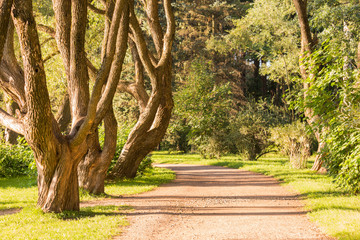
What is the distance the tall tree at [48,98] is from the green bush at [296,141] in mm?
12885

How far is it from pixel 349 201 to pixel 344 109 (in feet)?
8.32

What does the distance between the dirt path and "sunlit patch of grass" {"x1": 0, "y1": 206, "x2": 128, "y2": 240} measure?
380 mm

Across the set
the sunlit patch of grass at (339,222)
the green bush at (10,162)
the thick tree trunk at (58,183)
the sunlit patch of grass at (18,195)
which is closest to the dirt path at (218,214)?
the sunlit patch of grass at (339,222)

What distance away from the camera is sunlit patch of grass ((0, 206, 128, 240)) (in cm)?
611

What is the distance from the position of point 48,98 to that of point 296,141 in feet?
53.1

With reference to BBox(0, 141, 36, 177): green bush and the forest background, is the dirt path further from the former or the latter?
BBox(0, 141, 36, 177): green bush

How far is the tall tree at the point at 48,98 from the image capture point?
6758mm

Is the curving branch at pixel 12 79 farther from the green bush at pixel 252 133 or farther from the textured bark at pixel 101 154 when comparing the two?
the green bush at pixel 252 133

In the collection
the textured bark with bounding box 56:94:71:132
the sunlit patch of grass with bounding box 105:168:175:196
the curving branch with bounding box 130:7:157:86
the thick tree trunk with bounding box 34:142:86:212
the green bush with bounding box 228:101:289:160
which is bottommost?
the sunlit patch of grass with bounding box 105:168:175:196

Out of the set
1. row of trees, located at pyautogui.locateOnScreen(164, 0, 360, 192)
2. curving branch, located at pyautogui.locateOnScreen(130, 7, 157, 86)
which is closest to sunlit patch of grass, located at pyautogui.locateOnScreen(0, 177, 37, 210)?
curving branch, located at pyautogui.locateOnScreen(130, 7, 157, 86)

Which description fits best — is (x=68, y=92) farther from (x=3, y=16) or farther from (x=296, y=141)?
(x=296, y=141)

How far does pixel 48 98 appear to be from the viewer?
709 cm

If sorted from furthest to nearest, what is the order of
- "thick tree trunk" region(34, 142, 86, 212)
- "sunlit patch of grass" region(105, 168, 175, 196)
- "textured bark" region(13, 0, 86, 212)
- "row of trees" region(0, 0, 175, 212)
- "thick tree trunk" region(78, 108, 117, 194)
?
"sunlit patch of grass" region(105, 168, 175, 196)
"thick tree trunk" region(78, 108, 117, 194)
"thick tree trunk" region(34, 142, 86, 212)
"row of trees" region(0, 0, 175, 212)
"textured bark" region(13, 0, 86, 212)

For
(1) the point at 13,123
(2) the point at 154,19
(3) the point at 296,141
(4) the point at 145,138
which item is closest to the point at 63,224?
(1) the point at 13,123
